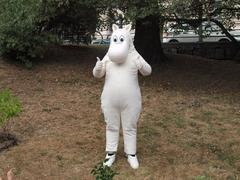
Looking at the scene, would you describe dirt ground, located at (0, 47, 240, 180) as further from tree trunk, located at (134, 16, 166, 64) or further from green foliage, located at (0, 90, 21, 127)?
green foliage, located at (0, 90, 21, 127)

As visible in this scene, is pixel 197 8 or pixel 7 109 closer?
pixel 7 109

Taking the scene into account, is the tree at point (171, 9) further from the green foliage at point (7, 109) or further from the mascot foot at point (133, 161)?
the mascot foot at point (133, 161)

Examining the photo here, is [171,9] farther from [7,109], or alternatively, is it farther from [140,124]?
[7,109]

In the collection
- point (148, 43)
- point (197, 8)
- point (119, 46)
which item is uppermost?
point (197, 8)

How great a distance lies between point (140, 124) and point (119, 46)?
2.19 m

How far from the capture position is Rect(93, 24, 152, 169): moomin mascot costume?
6.88m

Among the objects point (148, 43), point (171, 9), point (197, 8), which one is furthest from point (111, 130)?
point (148, 43)

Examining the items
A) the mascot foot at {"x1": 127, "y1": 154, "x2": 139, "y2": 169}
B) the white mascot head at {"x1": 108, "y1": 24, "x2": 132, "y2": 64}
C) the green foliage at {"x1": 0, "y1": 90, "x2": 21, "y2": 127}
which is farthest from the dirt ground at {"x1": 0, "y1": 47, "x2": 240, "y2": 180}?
the white mascot head at {"x1": 108, "y1": 24, "x2": 132, "y2": 64}

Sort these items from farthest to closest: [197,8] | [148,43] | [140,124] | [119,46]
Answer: [148,43] < [197,8] < [140,124] < [119,46]

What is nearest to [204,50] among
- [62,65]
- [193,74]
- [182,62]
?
[182,62]

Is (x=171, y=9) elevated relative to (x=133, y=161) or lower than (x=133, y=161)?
elevated

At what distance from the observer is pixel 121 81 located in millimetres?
6902

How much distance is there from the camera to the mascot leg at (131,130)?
23.0ft

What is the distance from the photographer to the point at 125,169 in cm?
713
